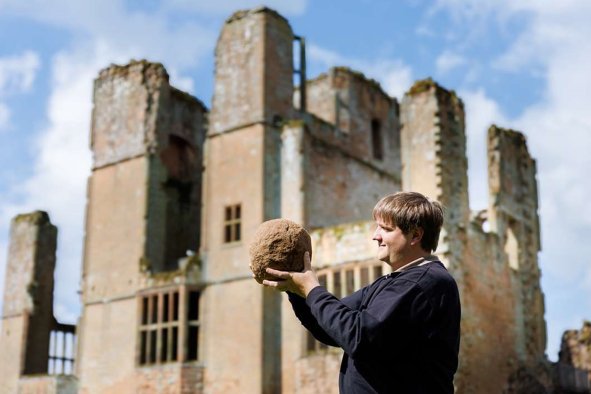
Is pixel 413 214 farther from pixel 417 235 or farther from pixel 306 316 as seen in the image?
pixel 306 316

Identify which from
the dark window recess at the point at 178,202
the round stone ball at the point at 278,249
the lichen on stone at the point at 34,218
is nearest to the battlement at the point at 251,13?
the dark window recess at the point at 178,202

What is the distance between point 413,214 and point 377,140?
21964 mm

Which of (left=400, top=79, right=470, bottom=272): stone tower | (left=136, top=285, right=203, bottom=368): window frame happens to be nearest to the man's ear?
(left=400, top=79, right=470, bottom=272): stone tower

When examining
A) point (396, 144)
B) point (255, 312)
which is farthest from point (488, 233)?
point (396, 144)

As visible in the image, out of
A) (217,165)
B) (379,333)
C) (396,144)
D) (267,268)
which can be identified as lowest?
(379,333)

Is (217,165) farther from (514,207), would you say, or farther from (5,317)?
(5,317)

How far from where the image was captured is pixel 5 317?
82.6 feet

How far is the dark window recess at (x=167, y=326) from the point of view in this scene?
20312mm

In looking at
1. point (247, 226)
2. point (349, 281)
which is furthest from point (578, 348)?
point (247, 226)

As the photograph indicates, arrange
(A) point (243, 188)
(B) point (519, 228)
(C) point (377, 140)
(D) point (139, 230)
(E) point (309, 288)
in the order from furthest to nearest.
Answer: (C) point (377, 140) < (D) point (139, 230) < (A) point (243, 188) < (B) point (519, 228) < (E) point (309, 288)

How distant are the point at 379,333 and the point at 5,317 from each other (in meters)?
23.5

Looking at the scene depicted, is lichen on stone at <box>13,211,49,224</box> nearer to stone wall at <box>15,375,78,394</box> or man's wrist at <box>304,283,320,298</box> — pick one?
stone wall at <box>15,375,78,394</box>

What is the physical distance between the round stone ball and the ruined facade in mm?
13548

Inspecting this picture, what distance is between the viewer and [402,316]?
3354 mm
